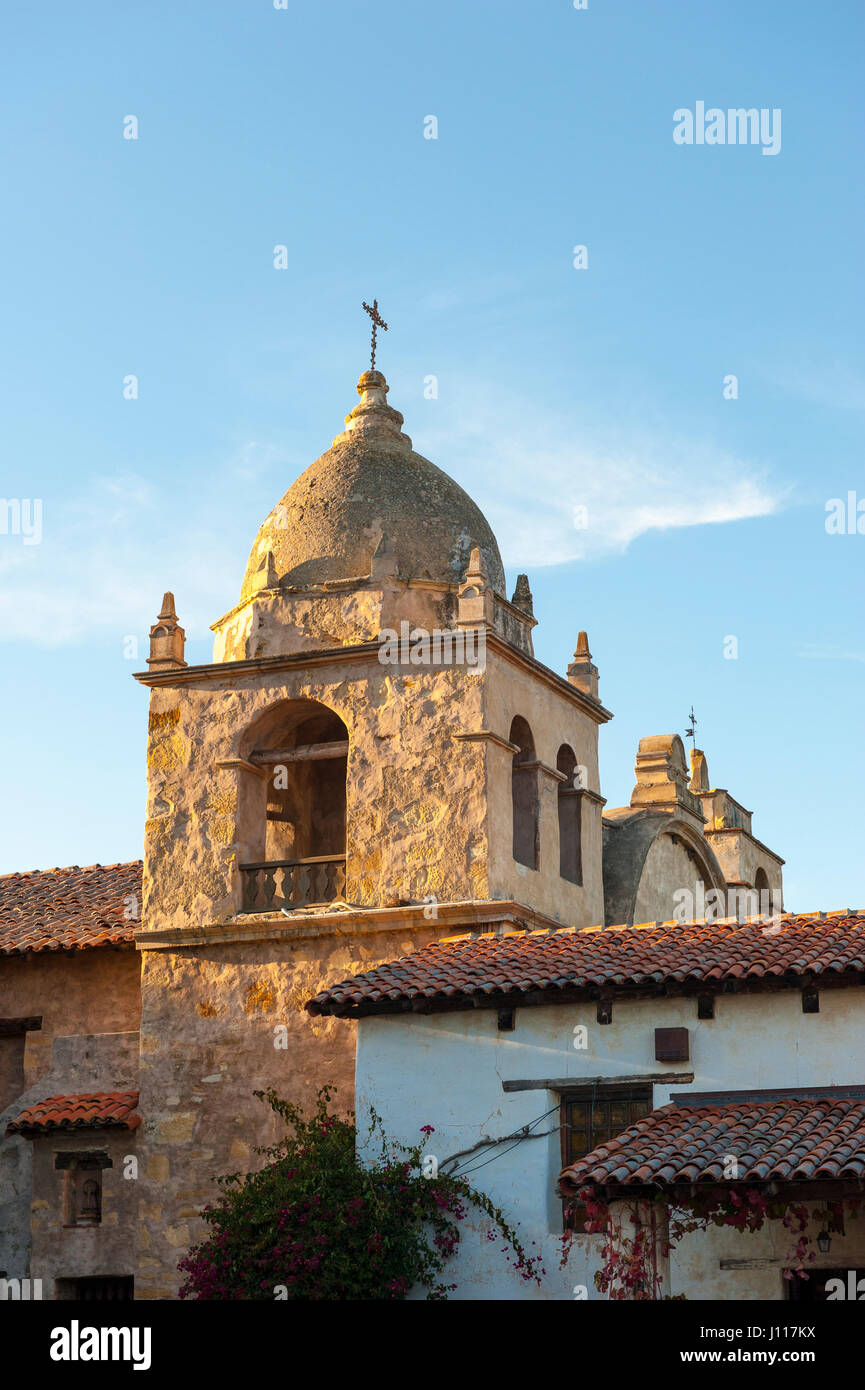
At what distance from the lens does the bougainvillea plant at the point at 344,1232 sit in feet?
52.6

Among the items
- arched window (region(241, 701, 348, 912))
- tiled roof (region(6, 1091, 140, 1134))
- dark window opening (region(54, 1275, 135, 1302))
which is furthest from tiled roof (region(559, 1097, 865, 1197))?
dark window opening (region(54, 1275, 135, 1302))

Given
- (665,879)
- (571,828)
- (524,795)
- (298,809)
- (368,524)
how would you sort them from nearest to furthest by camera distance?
(524,795), (368,524), (571,828), (298,809), (665,879)

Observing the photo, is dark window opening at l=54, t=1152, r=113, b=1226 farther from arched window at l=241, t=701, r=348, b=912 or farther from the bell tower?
arched window at l=241, t=701, r=348, b=912

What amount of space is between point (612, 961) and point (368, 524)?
7.04 metres

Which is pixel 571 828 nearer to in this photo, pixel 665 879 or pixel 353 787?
pixel 665 879

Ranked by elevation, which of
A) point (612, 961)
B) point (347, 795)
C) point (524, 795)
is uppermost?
point (524, 795)

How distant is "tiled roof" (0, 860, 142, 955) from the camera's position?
71.1 feet

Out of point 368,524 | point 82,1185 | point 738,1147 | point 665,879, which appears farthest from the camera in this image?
point 665,879

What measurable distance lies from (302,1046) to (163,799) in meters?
3.54

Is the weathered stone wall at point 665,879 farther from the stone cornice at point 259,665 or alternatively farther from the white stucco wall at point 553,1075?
the white stucco wall at point 553,1075

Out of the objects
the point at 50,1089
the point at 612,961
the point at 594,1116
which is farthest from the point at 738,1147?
the point at 50,1089

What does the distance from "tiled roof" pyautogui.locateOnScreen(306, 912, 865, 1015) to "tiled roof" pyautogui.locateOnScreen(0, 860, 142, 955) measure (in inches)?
197

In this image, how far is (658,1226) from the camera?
15.0 meters
